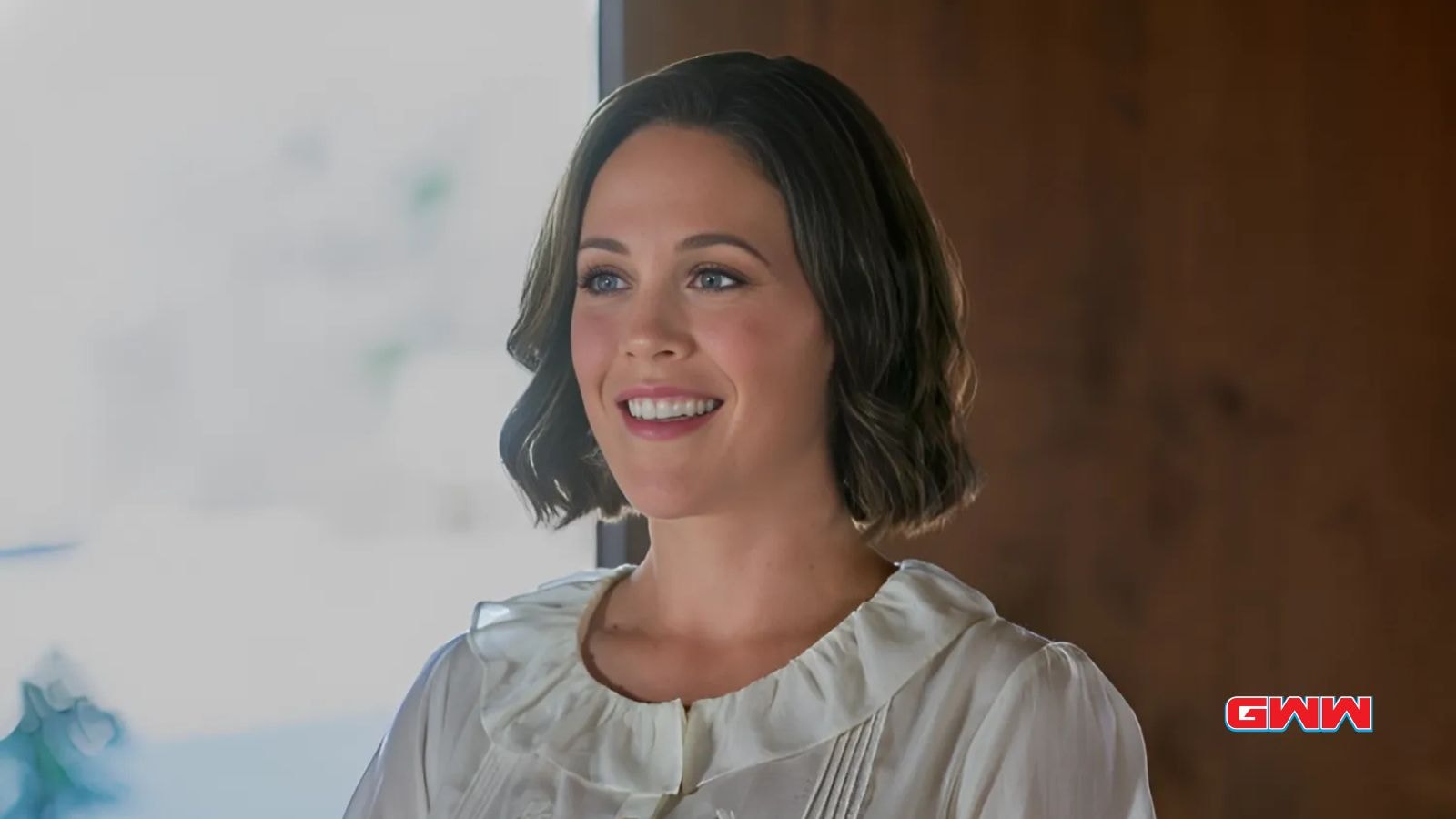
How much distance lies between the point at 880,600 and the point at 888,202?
0.97 ft

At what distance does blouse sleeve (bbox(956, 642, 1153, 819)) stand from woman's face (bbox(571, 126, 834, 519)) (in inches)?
9.1

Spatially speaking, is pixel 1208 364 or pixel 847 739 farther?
pixel 1208 364

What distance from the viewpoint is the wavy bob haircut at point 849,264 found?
3.41ft

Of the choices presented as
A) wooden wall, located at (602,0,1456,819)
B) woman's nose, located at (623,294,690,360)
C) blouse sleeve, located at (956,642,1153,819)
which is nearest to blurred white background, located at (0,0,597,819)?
wooden wall, located at (602,0,1456,819)

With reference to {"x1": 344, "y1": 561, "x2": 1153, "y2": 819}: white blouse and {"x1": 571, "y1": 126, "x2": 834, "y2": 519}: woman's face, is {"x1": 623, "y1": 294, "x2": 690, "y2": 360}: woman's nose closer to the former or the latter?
{"x1": 571, "y1": 126, "x2": 834, "y2": 519}: woman's face

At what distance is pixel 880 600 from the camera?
106cm

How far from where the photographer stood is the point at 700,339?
3.33ft

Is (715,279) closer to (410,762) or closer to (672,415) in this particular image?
(672,415)

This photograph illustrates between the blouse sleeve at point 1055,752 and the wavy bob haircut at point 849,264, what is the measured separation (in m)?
0.19

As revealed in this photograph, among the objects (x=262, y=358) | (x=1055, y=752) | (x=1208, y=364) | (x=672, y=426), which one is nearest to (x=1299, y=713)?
(x=1208, y=364)

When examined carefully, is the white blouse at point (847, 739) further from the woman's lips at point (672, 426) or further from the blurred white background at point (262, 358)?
the blurred white background at point (262, 358)

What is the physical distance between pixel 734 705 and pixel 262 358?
909 millimetres

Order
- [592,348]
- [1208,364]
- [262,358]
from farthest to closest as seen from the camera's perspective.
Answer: [1208,364] → [262,358] → [592,348]

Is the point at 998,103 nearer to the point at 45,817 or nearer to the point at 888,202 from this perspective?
the point at 888,202
